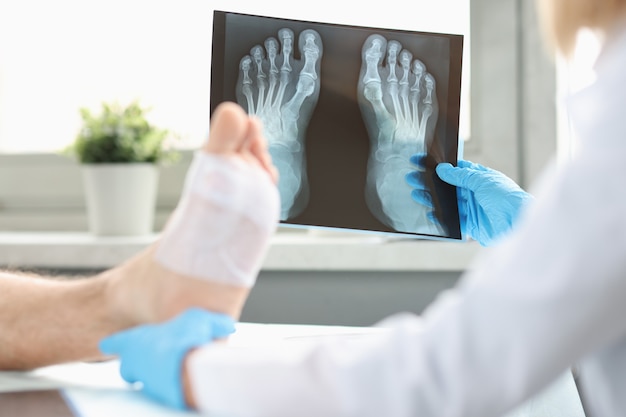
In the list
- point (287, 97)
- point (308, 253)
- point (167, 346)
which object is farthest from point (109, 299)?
point (308, 253)

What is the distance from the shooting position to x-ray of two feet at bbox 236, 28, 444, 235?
120 cm

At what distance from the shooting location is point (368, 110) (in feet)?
4.01

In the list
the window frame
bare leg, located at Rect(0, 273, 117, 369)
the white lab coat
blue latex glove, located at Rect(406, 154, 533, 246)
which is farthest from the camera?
the window frame

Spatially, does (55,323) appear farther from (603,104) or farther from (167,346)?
(603,104)

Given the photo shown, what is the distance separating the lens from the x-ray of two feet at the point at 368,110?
1200 mm

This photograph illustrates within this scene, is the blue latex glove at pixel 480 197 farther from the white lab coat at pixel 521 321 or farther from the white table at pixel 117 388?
the white lab coat at pixel 521 321

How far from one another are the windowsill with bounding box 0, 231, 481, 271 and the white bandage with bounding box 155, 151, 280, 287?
3.36 ft

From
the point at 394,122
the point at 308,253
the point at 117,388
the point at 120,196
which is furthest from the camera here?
the point at 120,196

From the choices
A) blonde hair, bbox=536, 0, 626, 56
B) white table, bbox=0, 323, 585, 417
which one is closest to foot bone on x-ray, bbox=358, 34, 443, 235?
white table, bbox=0, 323, 585, 417

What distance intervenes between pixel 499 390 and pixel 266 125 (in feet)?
2.44

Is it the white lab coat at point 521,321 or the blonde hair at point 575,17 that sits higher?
the blonde hair at point 575,17

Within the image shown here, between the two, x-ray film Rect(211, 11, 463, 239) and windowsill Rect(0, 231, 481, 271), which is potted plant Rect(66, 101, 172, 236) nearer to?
windowsill Rect(0, 231, 481, 271)

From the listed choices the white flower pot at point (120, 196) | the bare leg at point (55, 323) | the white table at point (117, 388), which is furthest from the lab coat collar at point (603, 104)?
the white flower pot at point (120, 196)

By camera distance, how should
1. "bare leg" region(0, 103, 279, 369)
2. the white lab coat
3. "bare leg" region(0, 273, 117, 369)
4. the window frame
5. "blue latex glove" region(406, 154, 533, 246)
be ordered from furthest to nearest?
the window frame
"blue latex glove" region(406, 154, 533, 246)
"bare leg" region(0, 273, 117, 369)
"bare leg" region(0, 103, 279, 369)
the white lab coat
